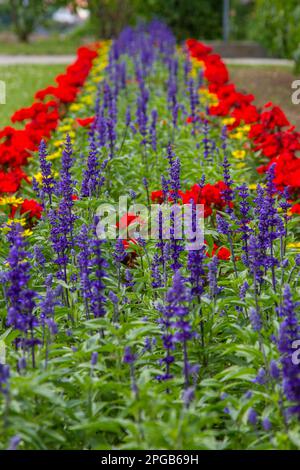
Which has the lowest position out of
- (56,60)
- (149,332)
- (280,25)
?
(149,332)

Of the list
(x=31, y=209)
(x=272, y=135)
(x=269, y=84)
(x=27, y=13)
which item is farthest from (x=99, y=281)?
(x=27, y=13)

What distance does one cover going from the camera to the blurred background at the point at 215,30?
15.0 meters

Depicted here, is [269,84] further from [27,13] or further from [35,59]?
[27,13]

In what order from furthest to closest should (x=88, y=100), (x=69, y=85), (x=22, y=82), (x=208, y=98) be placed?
(x=22, y=82), (x=208, y=98), (x=69, y=85), (x=88, y=100)

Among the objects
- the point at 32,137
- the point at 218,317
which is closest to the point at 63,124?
the point at 32,137

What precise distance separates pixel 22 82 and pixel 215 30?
34.1 ft

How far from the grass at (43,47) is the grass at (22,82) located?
4.58 meters

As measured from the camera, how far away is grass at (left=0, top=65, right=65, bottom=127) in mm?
12766

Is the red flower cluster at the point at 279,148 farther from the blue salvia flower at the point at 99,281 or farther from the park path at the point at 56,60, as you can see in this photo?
the park path at the point at 56,60

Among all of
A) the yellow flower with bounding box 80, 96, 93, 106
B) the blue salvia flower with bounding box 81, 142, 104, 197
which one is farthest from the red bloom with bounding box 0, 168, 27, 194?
the yellow flower with bounding box 80, 96, 93, 106

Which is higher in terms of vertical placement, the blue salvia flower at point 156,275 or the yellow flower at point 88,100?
the yellow flower at point 88,100

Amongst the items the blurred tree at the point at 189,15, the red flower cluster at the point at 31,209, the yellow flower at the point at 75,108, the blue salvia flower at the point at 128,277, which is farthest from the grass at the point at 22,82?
the blue salvia flower at the point at 128,277

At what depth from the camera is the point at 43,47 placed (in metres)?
26.0
